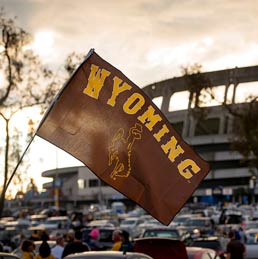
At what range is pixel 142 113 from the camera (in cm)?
1148

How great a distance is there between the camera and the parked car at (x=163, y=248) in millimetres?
18625

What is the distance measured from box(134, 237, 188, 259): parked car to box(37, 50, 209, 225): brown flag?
Result: 22.3 feet

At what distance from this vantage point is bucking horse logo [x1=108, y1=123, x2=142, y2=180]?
1143cm

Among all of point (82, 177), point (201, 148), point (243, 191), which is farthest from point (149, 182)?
point (82, 177)

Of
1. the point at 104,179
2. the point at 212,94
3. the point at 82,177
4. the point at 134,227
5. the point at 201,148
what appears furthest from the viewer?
the point at 82,177

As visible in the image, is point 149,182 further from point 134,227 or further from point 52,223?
point 52,223

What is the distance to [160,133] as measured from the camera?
456 inches

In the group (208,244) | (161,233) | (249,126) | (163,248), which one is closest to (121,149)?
(163,248)

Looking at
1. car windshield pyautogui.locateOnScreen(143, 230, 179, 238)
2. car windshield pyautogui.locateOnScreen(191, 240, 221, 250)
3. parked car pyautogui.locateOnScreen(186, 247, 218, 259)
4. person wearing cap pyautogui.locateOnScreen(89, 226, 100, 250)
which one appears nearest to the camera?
parked car pyautogui.locateOnScreen(186, 247, 218, 259)

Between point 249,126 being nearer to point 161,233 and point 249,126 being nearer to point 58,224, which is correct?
point 58,224

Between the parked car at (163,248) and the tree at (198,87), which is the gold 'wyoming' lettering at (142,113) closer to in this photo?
the parked car at (163,248)

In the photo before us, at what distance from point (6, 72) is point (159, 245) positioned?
1483cm

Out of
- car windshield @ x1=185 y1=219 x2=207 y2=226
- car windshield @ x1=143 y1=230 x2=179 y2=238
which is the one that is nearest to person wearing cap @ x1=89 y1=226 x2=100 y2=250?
car windshield @ x1=143 y1=230 x2=179 y2=238

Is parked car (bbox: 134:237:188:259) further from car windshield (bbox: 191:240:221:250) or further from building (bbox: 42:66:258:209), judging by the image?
building (bbox: 42:66:258:209)
